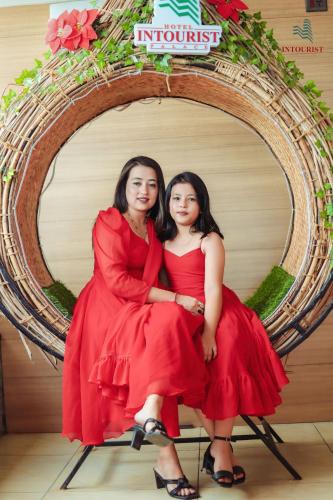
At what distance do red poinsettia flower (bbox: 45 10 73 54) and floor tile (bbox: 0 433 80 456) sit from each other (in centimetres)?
168

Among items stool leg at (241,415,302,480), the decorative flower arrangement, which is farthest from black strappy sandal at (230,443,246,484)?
the decorative flower arrangement

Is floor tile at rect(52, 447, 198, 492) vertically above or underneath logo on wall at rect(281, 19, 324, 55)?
underneath

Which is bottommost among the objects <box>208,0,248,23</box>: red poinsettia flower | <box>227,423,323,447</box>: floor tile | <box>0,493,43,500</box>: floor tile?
<box>227,423,323,447</box>: floor tile

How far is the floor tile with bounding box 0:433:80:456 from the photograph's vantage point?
284 cm

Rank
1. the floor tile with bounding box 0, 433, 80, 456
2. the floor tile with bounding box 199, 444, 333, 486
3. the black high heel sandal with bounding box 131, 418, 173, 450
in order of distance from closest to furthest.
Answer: the black high heel sandal with bounding box 131, 418, 173, 450, the floor tile with bounding box 199, 444, 333, 486, the floor tile with bounding box 0, 433, 80, 456

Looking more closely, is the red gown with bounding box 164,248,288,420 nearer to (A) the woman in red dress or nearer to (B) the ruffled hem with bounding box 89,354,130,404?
(A) the woman in red dress

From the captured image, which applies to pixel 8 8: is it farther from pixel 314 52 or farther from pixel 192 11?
pixel 314 52

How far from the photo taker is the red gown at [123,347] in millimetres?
2076

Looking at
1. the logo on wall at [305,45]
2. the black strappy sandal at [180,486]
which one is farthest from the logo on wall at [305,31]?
the black strappy sandal at [180,486]

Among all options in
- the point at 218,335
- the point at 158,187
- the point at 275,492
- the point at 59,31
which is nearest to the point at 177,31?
the point at 59,31

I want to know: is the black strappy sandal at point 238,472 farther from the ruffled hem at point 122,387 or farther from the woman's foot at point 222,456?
the ruffled hem at point 122,387

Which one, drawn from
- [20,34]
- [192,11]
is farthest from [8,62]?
[192,11]

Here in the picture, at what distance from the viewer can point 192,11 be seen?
7.43 ft

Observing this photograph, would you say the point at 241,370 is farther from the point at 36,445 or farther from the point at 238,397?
the point at 36,445
